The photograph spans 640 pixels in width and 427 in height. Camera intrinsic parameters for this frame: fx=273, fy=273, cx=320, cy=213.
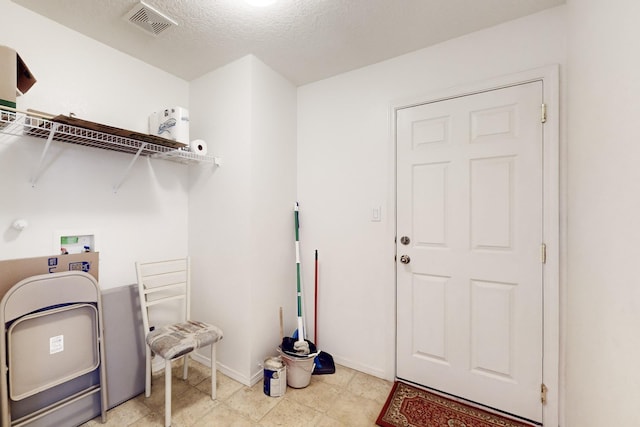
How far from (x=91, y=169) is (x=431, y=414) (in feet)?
8.93

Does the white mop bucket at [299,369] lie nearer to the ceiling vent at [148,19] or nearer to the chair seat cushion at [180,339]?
the chair seat cushion at [180,339]

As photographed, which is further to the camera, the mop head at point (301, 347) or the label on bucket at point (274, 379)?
the mop head at point (301, 347)

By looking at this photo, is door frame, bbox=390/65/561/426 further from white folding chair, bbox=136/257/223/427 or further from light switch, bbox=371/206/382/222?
white folding chair, bbox=136/257/223/427

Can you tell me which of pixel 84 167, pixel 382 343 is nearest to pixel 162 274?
pixel 84 167

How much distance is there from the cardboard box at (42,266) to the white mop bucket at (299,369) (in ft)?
4.64

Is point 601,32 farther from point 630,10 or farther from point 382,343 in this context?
point 382,343

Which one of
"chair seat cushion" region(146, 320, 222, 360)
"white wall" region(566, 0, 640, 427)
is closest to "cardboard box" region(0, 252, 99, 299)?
"chair seat cushion" region(146, 320, 222, 360)

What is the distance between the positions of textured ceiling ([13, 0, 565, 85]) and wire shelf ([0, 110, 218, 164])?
707mm

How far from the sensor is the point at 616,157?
0.92 meters

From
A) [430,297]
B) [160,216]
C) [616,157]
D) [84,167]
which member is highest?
[84,167]

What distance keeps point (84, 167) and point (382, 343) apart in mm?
2445

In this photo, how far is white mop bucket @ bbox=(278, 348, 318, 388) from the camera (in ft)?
6.38

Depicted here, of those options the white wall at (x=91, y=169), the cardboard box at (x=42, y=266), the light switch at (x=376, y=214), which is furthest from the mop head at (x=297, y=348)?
the cardboard box at (x=42, y=266)

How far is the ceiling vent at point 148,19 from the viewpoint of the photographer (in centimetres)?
156
